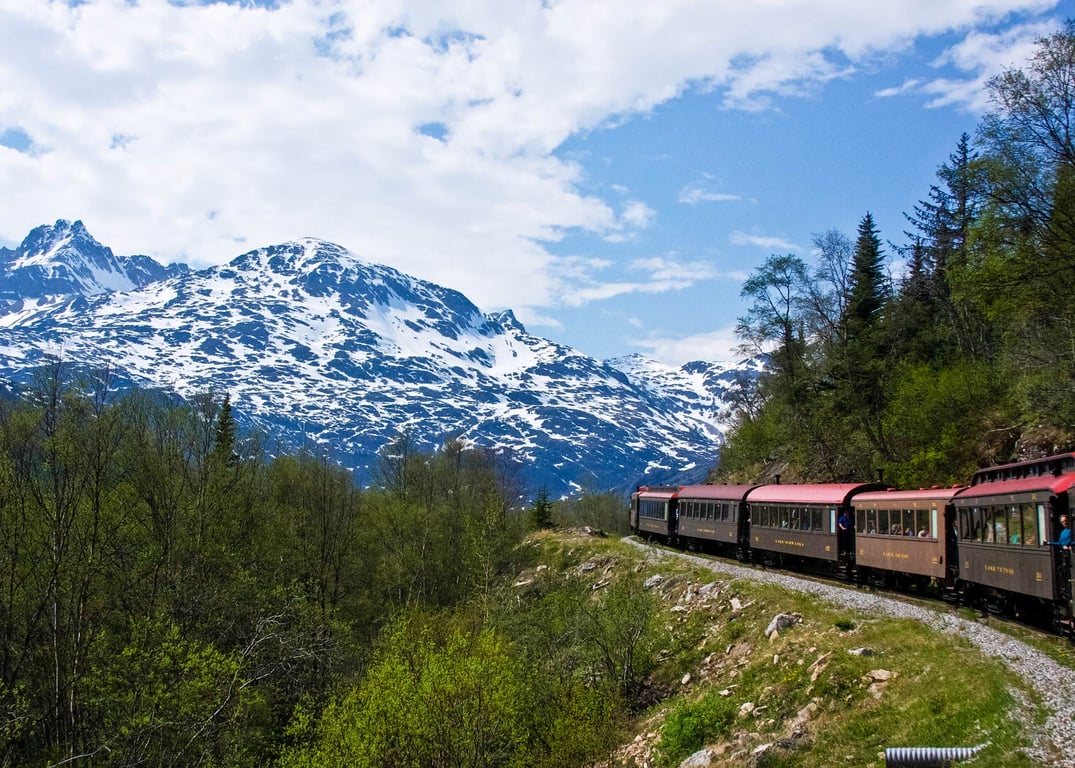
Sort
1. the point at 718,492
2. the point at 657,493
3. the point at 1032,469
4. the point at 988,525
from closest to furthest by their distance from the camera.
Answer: the point at 1032,469
the point at 988,525
the point at 718,492
the point at 657,493

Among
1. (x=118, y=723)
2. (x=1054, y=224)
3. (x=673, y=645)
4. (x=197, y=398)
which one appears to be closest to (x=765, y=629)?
(x=673, y=645)

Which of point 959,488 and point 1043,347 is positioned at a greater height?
point 1043,347

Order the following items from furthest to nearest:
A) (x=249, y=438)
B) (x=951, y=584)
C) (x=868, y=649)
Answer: (x=249, y=438) < (x=951, y=584) < (x=868, y=649)

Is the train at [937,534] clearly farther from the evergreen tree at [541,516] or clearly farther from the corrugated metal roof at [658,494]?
the evergreen tree at [541,516]

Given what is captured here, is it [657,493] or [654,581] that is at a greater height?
[657,493]

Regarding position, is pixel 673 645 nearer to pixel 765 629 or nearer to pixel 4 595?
pixel 765 629

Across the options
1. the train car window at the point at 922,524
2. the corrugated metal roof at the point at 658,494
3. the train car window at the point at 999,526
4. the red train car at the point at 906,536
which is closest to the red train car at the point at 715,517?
the corrugated metal roof at the point at 658,494

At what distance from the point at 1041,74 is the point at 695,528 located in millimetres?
28600

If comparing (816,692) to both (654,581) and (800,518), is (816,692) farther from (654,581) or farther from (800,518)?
(654,581)

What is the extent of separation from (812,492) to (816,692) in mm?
16291

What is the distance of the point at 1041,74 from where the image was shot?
25484mm

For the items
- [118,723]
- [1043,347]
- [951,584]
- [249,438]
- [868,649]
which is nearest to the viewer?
[868,649]

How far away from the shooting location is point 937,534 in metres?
23.9

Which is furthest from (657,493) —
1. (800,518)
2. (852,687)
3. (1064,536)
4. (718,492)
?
(1064,536)
